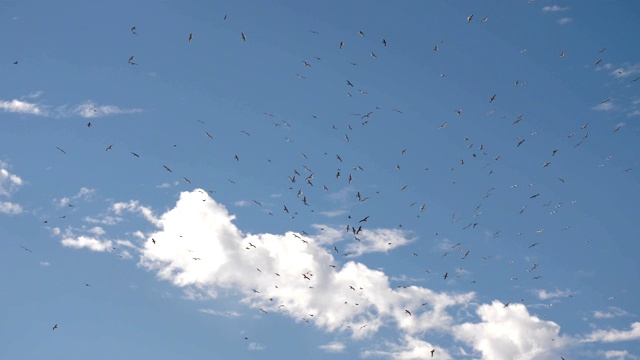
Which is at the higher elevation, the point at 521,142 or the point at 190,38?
the point at 190,38

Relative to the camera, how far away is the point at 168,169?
204 feet

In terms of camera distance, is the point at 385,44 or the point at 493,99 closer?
the point at 493,99

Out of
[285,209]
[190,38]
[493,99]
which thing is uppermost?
[190,38]

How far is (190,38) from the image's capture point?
59844 millimetres

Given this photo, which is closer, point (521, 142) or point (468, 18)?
point (468, 18)

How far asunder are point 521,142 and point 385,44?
55.6 feet

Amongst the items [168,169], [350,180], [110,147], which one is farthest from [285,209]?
[110,147]

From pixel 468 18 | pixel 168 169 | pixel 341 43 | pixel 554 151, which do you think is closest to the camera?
pixel 468 18

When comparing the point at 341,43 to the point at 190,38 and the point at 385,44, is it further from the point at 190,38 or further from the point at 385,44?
the point at 190,38

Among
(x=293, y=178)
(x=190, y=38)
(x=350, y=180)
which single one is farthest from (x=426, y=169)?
(x=190, y=38)

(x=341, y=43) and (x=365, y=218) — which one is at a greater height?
(x=341, y=43)

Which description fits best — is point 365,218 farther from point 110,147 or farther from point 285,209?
point 110,147

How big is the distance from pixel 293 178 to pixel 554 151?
28.0m

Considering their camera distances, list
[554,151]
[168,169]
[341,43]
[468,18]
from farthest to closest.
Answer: [554,151], [168,169], [341,43], [468,18]
